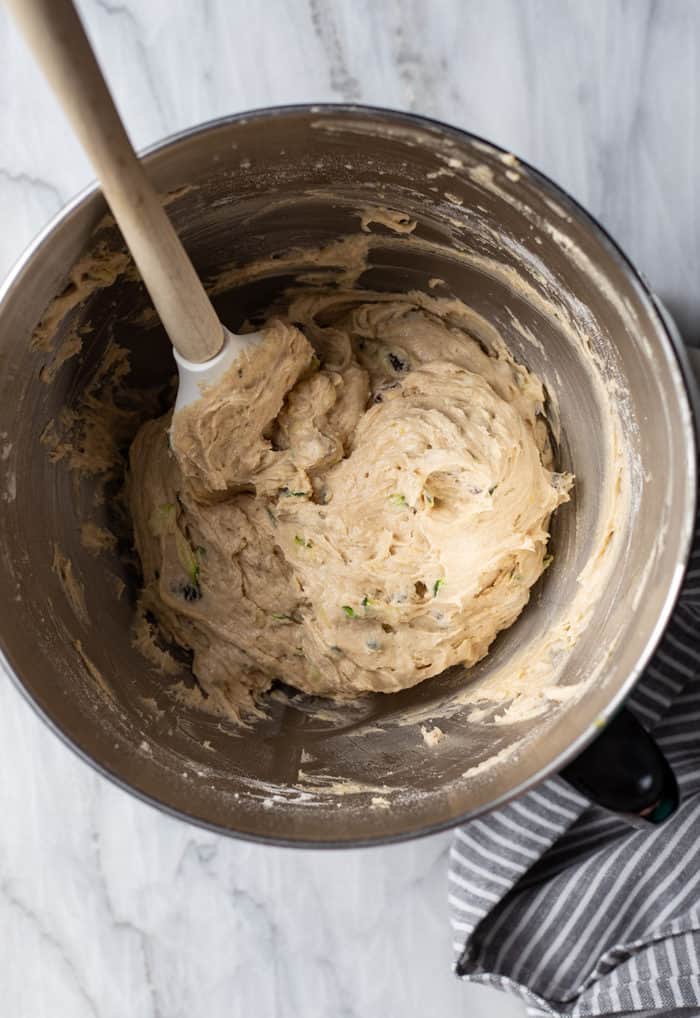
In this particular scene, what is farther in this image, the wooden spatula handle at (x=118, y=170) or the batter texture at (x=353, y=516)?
the batter texture at (x=353, y=516)

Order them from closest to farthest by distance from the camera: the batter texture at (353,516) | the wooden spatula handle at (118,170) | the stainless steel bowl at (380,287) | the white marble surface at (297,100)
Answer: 1. the wooden spatula handle at (118,170)
2. the stainless steel bowl at (380,287)
3. the batter texture at (353,516)
4. the white marble surface at (297,100)

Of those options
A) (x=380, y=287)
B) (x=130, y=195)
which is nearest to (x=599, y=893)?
(x=380, y=287)

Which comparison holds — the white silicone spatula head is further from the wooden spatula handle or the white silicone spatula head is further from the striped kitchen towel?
the striped kitchen towel

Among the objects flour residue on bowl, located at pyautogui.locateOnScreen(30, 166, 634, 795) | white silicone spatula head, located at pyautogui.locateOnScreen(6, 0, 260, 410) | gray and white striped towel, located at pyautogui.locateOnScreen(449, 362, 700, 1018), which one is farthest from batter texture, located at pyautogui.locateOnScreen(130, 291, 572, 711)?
gray and white striped towel, located at pyautogui.locateOnScreen(449, 362, 700, 1018)

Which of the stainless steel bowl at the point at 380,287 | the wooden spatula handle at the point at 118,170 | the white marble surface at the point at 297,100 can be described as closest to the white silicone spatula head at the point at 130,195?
the wooden spatula handle at the point at 118,170

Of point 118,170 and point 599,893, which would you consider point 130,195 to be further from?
point 599,893

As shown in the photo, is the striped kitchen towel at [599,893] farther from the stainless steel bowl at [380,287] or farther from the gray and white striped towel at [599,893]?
the stainless steel bowl at [380,287]

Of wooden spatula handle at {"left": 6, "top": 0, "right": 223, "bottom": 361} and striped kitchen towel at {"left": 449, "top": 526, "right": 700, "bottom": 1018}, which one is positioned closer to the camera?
wooden spatula handle at {"left": 6, "top": 0, "right": 223, "bottom": 361}
